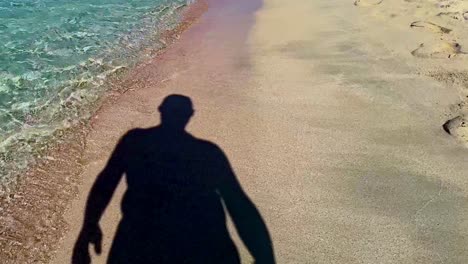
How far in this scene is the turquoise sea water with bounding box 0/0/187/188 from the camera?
7.29 m

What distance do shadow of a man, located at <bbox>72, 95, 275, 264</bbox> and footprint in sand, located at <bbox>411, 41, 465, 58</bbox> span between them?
16.4 feet

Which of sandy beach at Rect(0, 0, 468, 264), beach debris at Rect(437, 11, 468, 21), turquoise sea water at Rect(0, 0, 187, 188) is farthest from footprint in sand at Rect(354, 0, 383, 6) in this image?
turquoise sea water at Rect(0, 0, 187, 188)

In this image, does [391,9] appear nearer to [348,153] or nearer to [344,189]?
[348,153]

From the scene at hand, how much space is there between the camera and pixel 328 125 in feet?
23.1

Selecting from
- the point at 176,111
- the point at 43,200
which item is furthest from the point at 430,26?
the point at 43,200

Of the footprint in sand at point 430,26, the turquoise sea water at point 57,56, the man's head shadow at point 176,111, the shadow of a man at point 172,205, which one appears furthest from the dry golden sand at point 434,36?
the turquoise sea water at point 57,56

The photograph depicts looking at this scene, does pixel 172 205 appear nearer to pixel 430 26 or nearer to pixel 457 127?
pixel 457 127

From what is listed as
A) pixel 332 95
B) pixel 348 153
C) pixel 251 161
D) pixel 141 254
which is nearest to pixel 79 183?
A: pixel 141 254

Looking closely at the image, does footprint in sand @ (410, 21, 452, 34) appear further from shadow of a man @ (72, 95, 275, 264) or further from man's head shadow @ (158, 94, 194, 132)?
shadow of a man @ (72, 95, 275, 264)

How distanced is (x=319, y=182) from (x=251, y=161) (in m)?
1.01

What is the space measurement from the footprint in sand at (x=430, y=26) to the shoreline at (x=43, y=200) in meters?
7.31

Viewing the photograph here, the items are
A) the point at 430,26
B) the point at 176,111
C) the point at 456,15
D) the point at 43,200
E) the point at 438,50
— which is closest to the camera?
the point at 43,200

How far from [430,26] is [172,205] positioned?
767 centimetres

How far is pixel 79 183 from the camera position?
6.04 m
